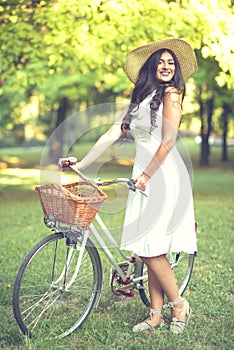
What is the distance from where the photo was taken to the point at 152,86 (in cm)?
391

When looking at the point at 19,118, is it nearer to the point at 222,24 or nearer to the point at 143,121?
the point at 222,24

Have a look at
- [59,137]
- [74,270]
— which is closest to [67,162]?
[74,270]

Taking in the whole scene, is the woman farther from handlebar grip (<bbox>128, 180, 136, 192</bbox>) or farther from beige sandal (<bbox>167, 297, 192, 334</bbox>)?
handlebar grip (<bbox>128, 180, 136, 192</bbox>)

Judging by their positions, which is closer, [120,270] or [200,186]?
[120,270]

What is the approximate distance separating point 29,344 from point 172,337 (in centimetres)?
98

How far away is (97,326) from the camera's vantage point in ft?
13.4

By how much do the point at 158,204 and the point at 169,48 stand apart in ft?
3.67

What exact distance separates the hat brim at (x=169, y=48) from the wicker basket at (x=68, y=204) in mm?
1098

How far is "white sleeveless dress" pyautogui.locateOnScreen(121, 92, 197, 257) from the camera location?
385cm

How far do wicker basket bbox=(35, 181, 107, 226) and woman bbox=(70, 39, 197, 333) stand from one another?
359mm

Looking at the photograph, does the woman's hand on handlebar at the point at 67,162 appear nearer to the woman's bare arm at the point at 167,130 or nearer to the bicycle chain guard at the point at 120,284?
the woman's bare arm at the point at 167,130

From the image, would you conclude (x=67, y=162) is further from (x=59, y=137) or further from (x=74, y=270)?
(x=59, y=137)

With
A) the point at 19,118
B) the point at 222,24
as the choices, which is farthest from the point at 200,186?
the point at 19,118

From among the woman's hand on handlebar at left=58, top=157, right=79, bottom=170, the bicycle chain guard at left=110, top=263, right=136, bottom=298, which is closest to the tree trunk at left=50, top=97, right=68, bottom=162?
the bicycle chain guard at left=110, top=263, right=136, bottom=298
